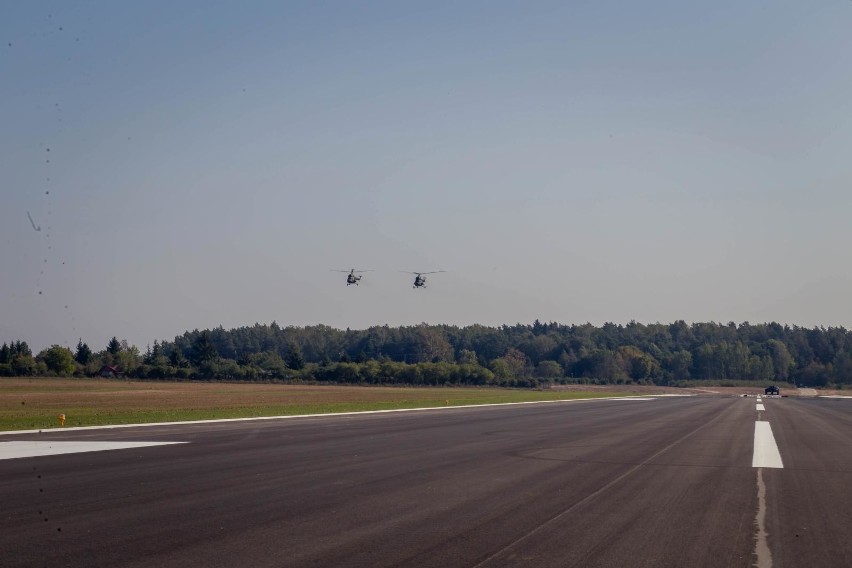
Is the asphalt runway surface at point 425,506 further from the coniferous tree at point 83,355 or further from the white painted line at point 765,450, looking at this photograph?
the coniferous tree at point 83,355

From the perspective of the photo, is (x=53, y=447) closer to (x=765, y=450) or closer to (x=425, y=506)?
(x=425, y=506)

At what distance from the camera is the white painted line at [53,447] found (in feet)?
61.9

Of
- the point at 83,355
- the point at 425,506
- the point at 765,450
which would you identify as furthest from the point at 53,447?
the point at 83,355

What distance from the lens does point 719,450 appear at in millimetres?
21109

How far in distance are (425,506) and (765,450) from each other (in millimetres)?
13090

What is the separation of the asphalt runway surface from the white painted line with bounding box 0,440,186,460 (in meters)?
0.87

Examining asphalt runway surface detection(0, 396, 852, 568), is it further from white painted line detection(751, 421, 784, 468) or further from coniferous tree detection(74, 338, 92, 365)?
coniferous tree detection(74, 338, 92, 365)

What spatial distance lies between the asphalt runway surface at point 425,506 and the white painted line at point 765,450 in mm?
291

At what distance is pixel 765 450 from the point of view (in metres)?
21.2

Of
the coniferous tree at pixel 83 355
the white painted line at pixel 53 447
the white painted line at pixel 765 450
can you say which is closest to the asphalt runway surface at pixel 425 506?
the white painted line at pixel 765 450

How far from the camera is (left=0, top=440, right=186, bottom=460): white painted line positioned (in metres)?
18.9

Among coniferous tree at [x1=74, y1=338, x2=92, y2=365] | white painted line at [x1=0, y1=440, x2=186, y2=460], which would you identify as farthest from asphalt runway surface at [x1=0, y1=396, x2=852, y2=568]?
coniferous tree at [x1=74, y1=338, x2=92, y2=365]

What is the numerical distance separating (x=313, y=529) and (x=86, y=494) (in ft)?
15.0

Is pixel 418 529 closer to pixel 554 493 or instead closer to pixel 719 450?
pixel 554 493
